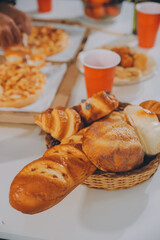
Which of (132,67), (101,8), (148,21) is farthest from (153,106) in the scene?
(101,8)

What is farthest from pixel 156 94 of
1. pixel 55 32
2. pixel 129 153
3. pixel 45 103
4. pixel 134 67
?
pixel 55 32

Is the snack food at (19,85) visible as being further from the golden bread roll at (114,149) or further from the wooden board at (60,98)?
the golden bread roll at (114,149)

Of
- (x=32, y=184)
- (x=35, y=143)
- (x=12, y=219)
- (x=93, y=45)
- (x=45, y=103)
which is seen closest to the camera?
(x=32, y=184)

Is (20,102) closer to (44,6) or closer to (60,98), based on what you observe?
(60,98)

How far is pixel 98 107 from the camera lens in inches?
33.5

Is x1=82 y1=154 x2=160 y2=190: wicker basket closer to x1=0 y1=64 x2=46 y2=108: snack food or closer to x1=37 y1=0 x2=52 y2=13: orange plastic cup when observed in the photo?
x1=0 y1=64 x2=46 y2=108: snack food

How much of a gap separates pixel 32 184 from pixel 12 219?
7.0 inches

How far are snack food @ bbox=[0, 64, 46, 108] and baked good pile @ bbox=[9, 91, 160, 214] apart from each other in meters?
0.32

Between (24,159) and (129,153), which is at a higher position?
(129,153)

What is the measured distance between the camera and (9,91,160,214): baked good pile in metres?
0.64

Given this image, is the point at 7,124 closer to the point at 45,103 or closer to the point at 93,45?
the point at 45,103

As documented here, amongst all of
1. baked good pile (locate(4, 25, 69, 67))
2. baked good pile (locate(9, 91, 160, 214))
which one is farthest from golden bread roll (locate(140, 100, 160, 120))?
baked good pile (locate(4, 25, 69, 67))

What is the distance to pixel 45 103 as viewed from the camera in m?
1.19

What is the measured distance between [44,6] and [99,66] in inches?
49.1
